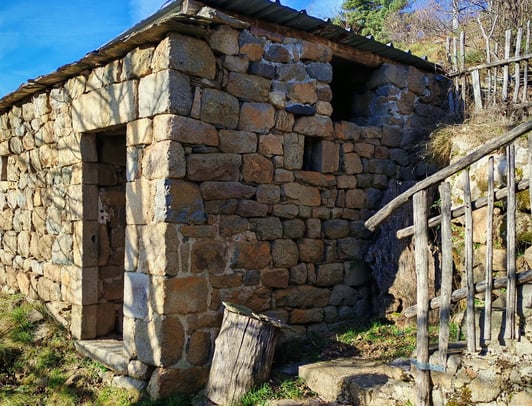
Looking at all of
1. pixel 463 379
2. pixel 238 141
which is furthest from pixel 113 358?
pixel 463 379

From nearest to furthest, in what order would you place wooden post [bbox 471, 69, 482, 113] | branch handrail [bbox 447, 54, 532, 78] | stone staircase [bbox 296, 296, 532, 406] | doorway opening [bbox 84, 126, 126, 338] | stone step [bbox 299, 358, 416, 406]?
stone staircase [bbox 296, 296, 532, 406] < stone step [bbox 299, 358, 416, 406] < doorway opening [bbox 84, 126, 126, 338] < branch handrail [bbox 447, 54, 532, 78] < wooden post [bbox 471, 69, 482, 113]

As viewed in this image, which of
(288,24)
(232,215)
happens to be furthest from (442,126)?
(232,215)

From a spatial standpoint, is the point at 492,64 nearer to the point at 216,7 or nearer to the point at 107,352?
the point at 216,7

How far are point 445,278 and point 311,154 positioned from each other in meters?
2.16

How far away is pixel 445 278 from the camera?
327cm

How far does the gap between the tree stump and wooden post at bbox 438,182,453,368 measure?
1.23m

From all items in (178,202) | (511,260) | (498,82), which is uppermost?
(498,82)

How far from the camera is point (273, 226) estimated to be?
14.9 feet

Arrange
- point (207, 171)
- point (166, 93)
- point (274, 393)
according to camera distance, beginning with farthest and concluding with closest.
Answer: point (207, 171) < point (166, 93) < point (274, 393)

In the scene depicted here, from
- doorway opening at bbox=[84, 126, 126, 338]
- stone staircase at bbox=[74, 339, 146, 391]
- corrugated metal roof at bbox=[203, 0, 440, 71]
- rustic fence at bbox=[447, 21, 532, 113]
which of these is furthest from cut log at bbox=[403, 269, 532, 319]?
doorway opening at bbox=[84, 126, 126, 338]

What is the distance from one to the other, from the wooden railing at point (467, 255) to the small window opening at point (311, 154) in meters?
1.63

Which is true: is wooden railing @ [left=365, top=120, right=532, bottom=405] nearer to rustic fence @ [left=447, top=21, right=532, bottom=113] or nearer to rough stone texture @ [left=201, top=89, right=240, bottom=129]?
rough stone texture @ [left=201, top=89, right=240, bottom=129]

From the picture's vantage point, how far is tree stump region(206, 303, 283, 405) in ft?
12.4

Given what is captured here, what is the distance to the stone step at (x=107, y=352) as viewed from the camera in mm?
4352
